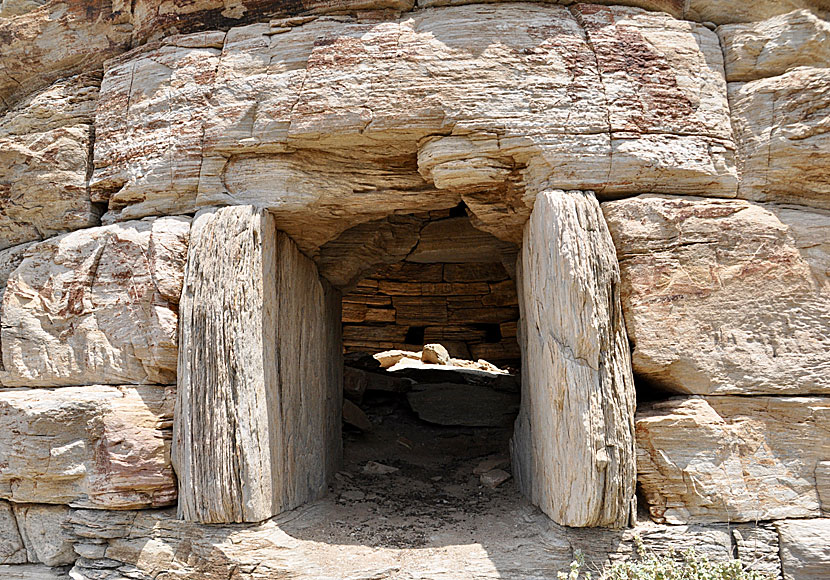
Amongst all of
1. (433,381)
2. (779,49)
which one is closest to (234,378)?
(779,49)

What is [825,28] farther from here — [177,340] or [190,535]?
[190,535]

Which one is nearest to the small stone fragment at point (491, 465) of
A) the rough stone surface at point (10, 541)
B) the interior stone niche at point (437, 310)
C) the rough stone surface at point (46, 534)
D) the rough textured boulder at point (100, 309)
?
the rough textured boulder at point (100, 309)

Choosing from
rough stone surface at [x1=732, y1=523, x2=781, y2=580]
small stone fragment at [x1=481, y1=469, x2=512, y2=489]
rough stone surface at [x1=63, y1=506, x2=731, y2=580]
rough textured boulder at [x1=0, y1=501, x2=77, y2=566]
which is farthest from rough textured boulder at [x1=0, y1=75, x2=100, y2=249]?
rough stone surface at [x1=732, y1=523, x2=781, y2=580]

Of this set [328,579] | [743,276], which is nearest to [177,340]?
[328,579]

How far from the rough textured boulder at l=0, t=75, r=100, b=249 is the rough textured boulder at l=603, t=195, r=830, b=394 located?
3.27m

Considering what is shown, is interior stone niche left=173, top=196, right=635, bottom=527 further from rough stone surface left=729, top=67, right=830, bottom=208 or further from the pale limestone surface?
the pale limestone surface

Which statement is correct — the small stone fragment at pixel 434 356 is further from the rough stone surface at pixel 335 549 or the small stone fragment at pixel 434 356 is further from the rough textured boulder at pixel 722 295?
the rough textured boulder at pixel 722 295

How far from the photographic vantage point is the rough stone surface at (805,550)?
9.98 feet

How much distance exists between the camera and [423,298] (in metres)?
9.32

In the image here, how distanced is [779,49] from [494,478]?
128 inches

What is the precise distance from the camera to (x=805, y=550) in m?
3.04

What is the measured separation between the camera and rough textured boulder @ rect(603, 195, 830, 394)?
10.3ft

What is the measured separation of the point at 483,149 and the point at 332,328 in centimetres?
212

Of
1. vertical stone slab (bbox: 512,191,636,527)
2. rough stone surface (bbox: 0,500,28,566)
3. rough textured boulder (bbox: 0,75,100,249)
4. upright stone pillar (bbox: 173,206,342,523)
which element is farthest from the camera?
rough textured boulder (bbox: 0,75,100,249)
